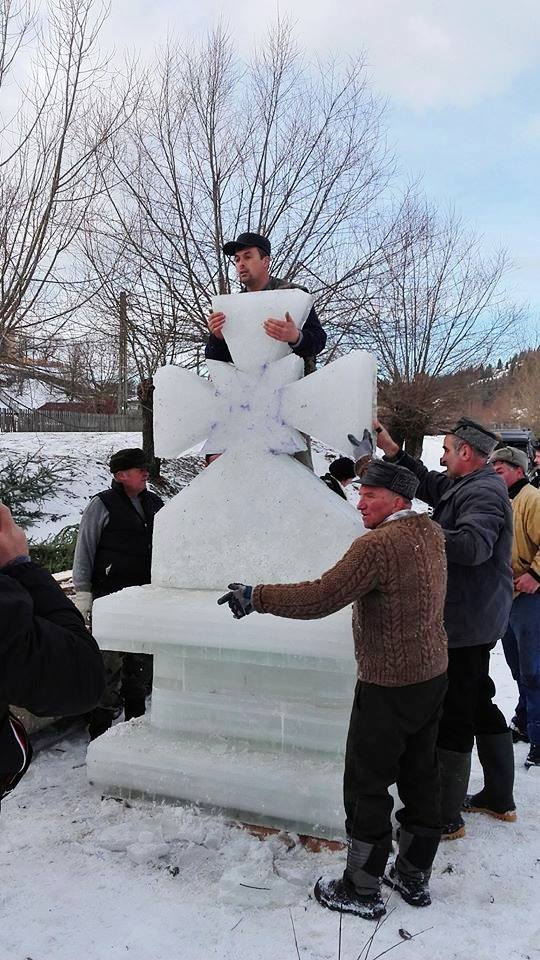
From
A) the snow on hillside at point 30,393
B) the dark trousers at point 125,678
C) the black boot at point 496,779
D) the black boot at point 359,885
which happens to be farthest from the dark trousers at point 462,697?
the snow on hillside at point 30,393

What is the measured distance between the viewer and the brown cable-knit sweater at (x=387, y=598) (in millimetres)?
2307

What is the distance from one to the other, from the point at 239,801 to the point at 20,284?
7.32m

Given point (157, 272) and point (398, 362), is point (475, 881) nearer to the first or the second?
point (157, 272)

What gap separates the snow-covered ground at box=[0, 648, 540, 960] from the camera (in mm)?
2090

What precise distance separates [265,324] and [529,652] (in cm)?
244

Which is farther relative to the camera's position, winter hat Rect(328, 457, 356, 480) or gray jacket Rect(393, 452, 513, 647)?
winter hat Rect(328, 457, 356, 480)

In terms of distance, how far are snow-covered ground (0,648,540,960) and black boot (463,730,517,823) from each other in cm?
5

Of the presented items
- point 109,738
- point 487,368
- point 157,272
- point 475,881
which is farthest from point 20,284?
point 487,368

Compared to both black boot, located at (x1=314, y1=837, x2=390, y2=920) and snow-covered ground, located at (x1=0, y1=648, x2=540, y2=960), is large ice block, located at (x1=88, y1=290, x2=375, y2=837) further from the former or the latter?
black boot, located at (x1=314, y1=837, x2=390, y2=920)

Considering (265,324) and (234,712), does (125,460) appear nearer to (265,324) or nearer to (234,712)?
(265,324)

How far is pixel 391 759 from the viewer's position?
237cm

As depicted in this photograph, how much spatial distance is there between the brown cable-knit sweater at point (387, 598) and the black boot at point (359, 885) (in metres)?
0.58

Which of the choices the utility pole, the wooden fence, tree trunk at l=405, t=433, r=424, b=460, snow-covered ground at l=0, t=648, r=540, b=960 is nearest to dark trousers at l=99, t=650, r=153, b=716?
snow-covered ground at l=0, t=648, r=540, b=960

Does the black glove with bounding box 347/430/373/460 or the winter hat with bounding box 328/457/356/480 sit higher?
the black glove with bounding box 347/430/373/460
